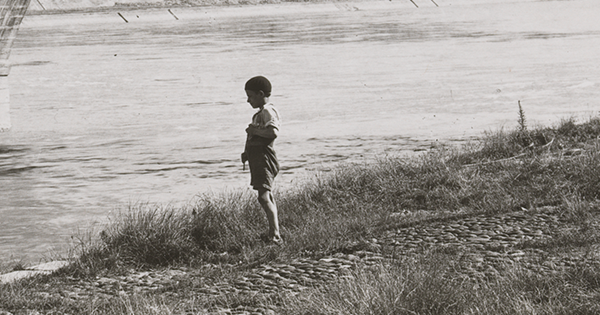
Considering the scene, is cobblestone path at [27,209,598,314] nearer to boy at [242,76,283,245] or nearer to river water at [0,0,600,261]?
boy at [242,76,283,245]

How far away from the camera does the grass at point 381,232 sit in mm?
5395

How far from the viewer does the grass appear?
5.39 m

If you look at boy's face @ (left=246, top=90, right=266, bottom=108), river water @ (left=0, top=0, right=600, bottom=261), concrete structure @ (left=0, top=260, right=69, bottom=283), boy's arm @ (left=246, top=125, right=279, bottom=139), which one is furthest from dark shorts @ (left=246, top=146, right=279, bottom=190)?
river water @ (left=0, top=0, right=600, bottom=261)

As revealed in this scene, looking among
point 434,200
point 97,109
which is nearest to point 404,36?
point 97,109

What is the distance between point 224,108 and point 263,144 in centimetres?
1383

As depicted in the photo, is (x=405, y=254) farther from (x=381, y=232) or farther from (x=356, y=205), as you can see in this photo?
(x=356, y=205)

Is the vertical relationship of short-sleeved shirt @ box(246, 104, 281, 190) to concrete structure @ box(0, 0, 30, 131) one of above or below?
below

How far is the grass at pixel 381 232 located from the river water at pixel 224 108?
2143mm

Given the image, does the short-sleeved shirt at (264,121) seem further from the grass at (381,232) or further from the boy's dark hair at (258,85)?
the grass at (381,232)

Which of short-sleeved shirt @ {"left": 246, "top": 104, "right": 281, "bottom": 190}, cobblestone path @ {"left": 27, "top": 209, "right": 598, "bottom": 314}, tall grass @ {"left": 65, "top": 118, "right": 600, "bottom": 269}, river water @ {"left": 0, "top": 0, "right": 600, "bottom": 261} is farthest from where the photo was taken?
river water @ {"left": 0, "top": 0, "right": 600, "bottom": 261}

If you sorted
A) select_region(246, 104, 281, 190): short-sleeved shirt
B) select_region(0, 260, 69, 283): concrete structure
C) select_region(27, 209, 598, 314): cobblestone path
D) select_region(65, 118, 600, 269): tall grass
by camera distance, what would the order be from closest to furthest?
select_region(27, 209, 598, 314): cobblestone path
select_region(0, 260, 69, 283): concrete structure
select_region(246, 104, 281, 190): short-sleeved shirt
select_region(65, 118, 600, 269): tall grass

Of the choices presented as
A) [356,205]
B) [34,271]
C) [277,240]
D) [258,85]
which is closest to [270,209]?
[277,240]

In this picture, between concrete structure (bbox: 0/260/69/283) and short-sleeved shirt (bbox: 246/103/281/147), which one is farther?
short-sleeved shirt (bbox: 246/103/281/147)

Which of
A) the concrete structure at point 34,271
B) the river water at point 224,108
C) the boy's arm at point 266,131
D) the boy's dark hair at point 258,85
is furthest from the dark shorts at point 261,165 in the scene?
the river water at point 224,108
